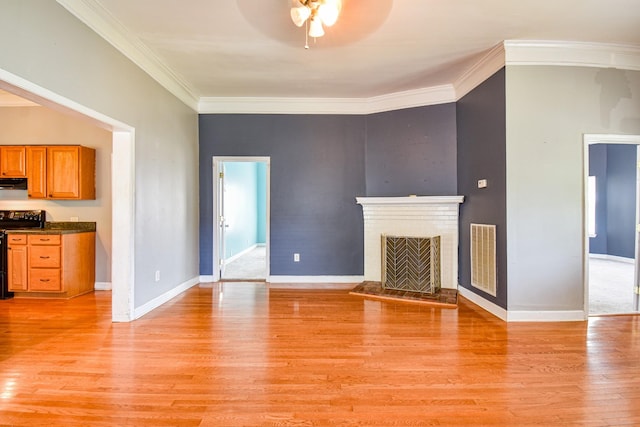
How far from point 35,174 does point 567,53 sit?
22.1ft

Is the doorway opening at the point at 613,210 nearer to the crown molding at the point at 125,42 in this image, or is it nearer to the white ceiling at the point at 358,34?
the white ceiling at the point at 358,34

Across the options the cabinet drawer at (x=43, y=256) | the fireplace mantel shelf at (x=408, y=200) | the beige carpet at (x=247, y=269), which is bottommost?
the beige carpet at (x=247, y=269)

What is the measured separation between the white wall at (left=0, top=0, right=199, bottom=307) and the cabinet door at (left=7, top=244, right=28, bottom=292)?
1838 millimetres

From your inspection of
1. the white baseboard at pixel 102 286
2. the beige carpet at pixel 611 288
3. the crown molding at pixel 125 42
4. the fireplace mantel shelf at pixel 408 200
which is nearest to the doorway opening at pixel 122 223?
the crown molding at pixel 125 42

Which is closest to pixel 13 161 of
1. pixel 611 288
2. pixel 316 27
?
pixel 316 27

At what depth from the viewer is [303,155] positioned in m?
5.12

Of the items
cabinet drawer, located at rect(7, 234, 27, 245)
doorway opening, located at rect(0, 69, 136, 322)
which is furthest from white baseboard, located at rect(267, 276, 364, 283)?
cabinet drawer, located at rect(7, 234, 27, 245)

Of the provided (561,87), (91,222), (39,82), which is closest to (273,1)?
(39,82)

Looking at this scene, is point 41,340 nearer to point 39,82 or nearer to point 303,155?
point 39,82

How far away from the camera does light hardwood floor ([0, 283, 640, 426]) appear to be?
6.02ft

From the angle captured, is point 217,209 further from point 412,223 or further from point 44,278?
point 412,223

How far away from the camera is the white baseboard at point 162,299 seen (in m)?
3.46

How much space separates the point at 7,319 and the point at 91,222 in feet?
5.39

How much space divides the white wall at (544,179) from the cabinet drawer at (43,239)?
18.0ft
